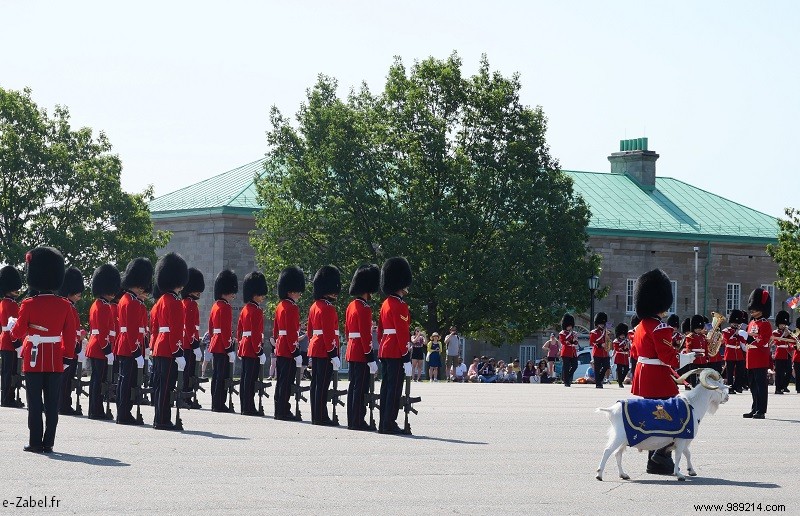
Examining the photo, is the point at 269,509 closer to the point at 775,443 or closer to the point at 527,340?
the point at 775,443

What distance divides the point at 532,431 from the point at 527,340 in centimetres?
4493

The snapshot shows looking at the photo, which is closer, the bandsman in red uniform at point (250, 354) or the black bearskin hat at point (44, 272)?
the black bearskin hat at point (44, 272)

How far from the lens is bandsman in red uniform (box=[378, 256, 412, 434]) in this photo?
53.9 feet

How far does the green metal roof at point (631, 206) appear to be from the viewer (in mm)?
58719

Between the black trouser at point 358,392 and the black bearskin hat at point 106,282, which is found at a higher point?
the black bearskin hat at point 106,282

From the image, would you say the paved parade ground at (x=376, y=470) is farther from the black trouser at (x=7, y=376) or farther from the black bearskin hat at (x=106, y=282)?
the black bearskin hat at (x=106, y=282)

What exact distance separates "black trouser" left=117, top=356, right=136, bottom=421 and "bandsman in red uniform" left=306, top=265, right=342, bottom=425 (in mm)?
2032

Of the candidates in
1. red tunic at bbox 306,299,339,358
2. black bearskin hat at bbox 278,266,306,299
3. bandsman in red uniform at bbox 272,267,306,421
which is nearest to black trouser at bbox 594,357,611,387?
black bearskin hat at bbox 278,266,306,299

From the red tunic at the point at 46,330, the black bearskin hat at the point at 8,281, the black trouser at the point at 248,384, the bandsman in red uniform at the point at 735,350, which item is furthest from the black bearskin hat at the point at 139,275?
the bandsman in red uniform at the point at 735,350

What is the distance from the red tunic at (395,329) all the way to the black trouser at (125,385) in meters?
3.08

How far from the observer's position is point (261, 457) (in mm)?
13430

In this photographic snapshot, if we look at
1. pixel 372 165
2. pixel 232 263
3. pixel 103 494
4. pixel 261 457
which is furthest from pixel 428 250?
pixel 103 494

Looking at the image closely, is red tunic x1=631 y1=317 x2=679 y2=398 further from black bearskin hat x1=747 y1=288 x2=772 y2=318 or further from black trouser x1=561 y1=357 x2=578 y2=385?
black trouser x1=561 y1=357 x2=578 y2=385

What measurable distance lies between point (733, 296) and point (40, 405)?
54713 mm
